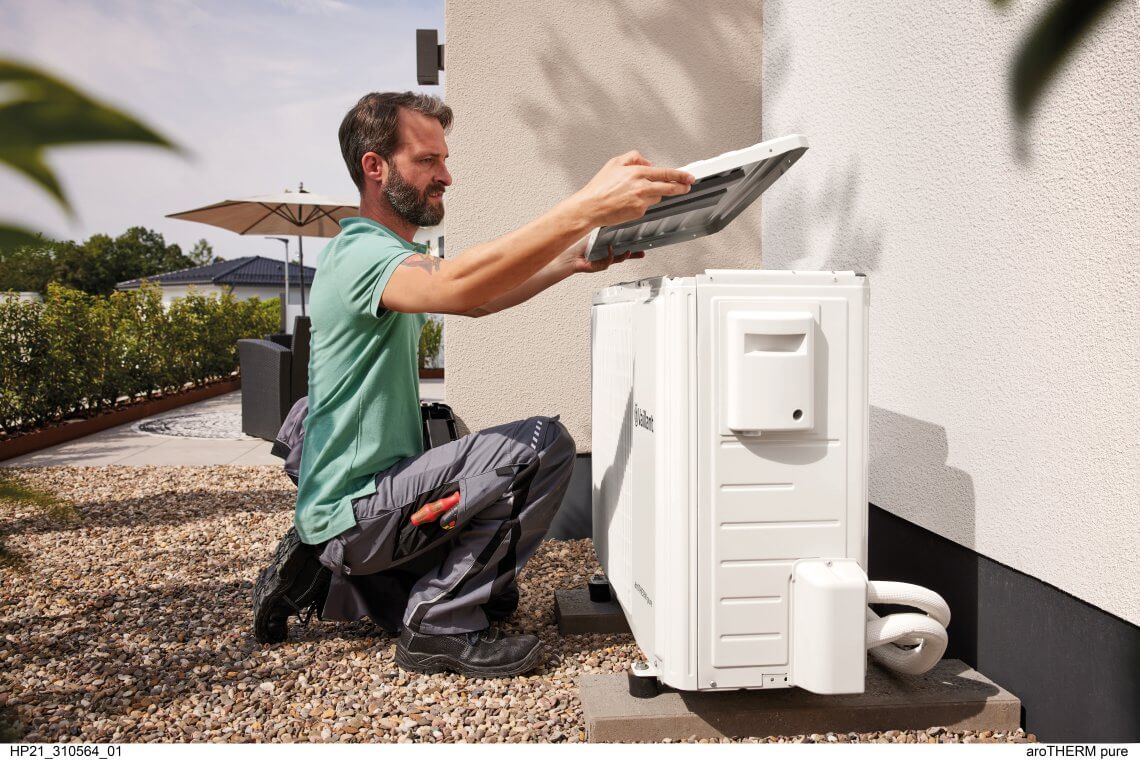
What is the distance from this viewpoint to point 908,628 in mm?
1688

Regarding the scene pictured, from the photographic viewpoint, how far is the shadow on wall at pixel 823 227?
257 cm

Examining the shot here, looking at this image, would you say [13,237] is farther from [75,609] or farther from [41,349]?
[41,349]

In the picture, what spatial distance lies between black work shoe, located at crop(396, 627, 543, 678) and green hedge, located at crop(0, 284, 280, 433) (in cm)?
248

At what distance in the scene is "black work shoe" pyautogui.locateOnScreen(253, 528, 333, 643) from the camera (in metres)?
2.23

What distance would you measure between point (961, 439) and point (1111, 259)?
62cm

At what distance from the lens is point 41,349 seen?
236 inches

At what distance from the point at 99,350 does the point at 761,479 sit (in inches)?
273

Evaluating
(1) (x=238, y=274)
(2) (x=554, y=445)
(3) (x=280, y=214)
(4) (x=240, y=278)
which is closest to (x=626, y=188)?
(2) (x=554, y=445)

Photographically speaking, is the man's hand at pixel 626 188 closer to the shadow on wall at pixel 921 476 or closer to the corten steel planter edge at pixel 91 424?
the shadow on wall at pixel 921 476

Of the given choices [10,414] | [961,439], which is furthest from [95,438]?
[961,439]

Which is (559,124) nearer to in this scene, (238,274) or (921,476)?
(921,476)

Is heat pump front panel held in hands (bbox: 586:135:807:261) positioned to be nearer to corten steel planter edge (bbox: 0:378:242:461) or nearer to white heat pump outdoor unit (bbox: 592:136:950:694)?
white heat pump outdoor unit (bbox: 592:136:950:694)

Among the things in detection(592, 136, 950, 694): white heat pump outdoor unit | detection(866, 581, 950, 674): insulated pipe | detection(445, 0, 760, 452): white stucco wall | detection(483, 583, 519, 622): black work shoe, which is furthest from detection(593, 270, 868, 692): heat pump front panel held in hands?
detection(445, 0, 760, 452): white stucco wall

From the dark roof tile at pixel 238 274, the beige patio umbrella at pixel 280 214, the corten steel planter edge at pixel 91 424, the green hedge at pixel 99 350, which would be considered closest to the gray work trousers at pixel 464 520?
the green hedge at pixel 99 350
